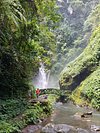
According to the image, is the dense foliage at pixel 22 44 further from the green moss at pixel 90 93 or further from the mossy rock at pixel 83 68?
the mossy rock at pixel 83 68

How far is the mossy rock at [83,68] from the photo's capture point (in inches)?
1005

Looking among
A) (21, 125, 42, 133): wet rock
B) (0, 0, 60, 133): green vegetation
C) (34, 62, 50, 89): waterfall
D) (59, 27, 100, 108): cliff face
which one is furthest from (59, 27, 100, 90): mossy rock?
(21, 125, 42, 133): wet rock

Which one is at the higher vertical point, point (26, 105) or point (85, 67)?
point (85, 67)

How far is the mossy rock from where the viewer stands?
2553cm

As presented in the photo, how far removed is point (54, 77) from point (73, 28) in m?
10.9

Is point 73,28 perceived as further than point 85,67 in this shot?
Yes

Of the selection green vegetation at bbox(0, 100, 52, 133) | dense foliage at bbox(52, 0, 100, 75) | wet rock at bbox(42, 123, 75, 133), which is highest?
dense foliage at bbox(52, 0, 100, 75)

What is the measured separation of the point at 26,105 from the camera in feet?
41.9

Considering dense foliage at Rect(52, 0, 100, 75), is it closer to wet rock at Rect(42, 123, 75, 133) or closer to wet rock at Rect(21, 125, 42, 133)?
wet rock at Rect(21, 125, 42, 133)

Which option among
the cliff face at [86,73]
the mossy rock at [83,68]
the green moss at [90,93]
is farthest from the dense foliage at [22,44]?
the mossy rock at [83,68]

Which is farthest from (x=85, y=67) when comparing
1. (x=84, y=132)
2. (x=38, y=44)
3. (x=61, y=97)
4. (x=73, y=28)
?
(x=73, y=28)

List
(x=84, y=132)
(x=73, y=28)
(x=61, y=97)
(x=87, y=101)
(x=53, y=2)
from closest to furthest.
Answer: (x=84, y=132) < (x=53, y=2) < (x=87, y=101) < (x=61, y=97) < (x=73, y=28)

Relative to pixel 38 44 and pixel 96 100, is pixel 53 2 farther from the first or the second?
pixel 96 100

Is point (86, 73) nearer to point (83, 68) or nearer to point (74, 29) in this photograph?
point (83, 68)
